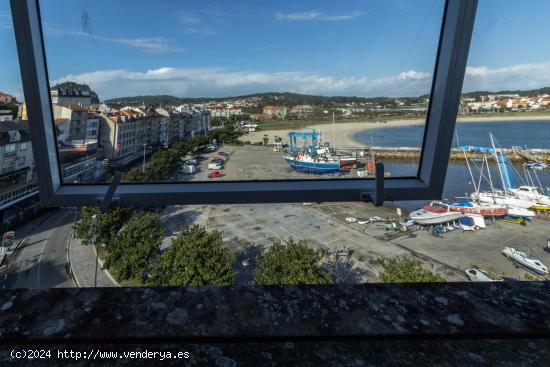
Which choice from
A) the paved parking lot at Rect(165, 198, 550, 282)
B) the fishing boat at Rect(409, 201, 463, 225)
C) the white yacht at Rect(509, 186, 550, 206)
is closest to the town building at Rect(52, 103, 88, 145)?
the paved parking lot at Rect(165, 198, 550, 282)

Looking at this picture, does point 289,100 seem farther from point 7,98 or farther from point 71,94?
point 7,98

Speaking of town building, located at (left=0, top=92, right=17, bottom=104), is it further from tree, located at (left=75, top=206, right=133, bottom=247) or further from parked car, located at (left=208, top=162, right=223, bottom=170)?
tree, located at (left=75, top=206, right=133, bottom=247)

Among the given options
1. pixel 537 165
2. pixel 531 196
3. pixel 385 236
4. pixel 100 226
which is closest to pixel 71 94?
pixel 100 226

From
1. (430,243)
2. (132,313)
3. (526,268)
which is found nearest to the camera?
(132,313)

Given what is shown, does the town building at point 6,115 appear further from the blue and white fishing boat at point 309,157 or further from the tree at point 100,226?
the tree at point 100,226

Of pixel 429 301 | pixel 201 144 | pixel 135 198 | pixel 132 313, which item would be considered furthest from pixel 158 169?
pixel 429 301

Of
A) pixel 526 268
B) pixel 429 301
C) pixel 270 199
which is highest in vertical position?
pixel 270 199

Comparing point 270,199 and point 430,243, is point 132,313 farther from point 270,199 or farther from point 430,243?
point 430,243
